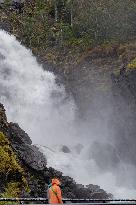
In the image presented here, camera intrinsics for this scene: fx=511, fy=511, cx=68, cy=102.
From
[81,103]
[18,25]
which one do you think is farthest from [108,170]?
[18,25]

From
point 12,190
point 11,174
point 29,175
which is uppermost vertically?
point 29,175

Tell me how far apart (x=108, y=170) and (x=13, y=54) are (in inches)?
1052

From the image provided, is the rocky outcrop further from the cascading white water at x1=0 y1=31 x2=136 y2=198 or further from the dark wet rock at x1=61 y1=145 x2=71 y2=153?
the dark wet rock at x1=61 y1=145 x2=71 y2=153

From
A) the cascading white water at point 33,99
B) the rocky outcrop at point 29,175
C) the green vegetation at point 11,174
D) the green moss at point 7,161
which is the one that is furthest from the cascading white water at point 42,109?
the green vegetation at point 11,174

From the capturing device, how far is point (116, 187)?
45.2m

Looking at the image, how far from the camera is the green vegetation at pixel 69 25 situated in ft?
243

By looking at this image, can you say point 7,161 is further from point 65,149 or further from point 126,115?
point 126,115

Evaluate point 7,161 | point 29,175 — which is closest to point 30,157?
point 29,175

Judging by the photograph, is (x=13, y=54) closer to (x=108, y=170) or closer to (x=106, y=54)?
(x=106, y=54)

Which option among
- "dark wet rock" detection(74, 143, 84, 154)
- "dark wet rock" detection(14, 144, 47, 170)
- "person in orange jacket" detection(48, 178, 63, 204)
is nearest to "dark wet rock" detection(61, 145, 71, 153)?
"dark wet rock" detection(74, 143, 84, 154)

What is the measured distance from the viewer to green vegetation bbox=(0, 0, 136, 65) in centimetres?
7394

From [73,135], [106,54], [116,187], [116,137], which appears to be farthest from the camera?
[106,54]

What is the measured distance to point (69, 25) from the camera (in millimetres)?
81062

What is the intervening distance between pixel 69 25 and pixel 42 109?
74.6 ft
